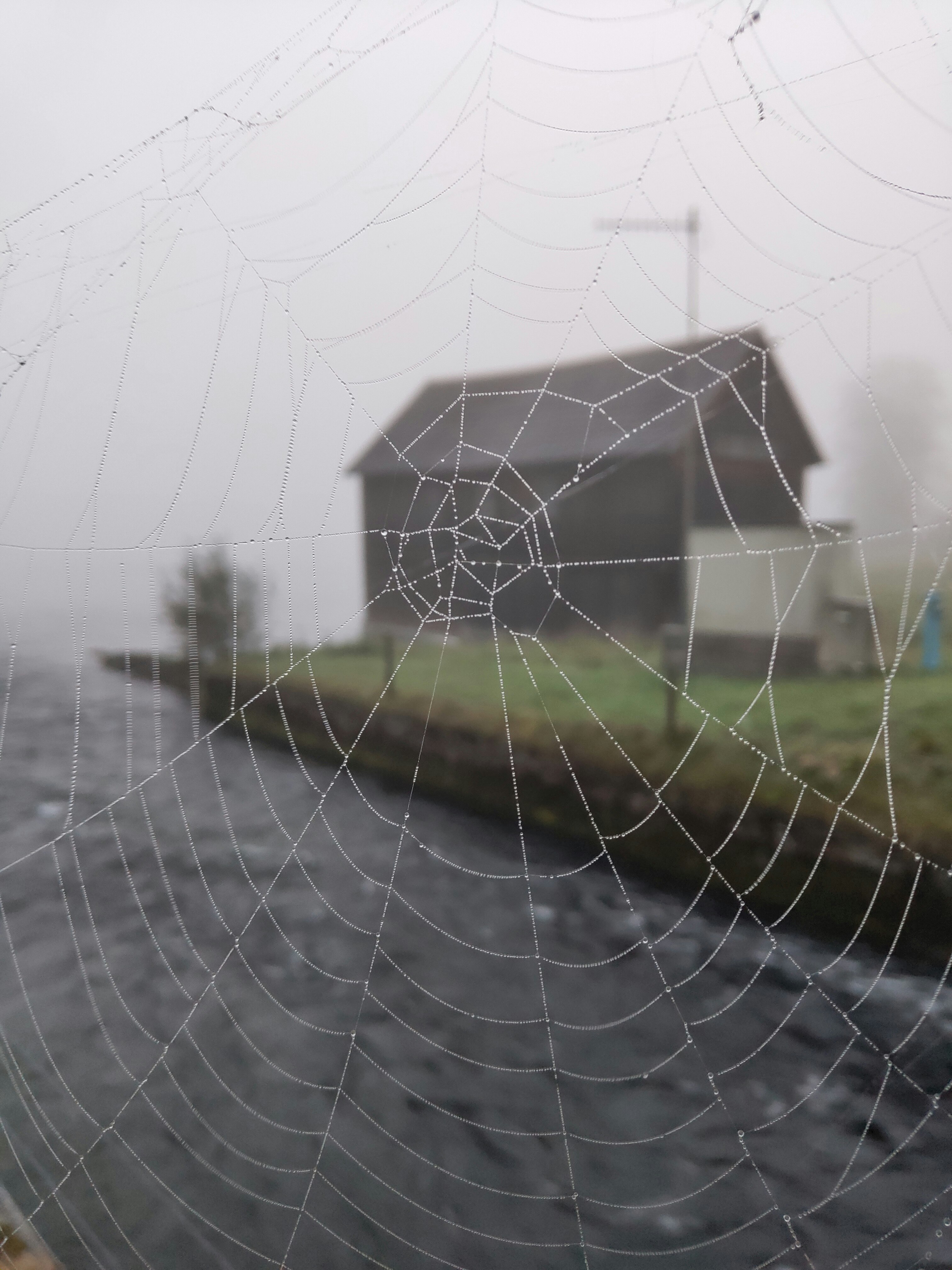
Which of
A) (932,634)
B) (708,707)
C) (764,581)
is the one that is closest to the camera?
(932,634)

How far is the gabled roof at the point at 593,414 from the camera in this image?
423cm

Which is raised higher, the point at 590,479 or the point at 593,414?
the point at 593,414

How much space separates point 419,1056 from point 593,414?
368 centimetres

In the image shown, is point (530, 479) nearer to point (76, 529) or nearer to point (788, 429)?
point (788, 429)

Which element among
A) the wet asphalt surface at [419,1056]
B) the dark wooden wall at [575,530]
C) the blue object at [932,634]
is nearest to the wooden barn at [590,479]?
the dark wooden wall at [575,530]

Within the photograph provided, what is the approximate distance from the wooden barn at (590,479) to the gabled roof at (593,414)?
0.01 metres

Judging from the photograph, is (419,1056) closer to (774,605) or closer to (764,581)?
(774,605)

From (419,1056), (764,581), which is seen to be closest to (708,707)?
(764,581)

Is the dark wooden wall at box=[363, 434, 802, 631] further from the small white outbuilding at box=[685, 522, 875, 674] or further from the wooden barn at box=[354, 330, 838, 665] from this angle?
the small white outbuilding at box=[685, 522, 875, 674]

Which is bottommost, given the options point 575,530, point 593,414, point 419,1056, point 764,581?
point 419,1056

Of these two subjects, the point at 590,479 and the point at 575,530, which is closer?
the point at 590,479

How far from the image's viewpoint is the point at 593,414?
16.4 feet

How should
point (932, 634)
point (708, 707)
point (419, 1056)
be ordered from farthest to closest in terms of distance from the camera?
point (708, 707) < point (932, 634) < point (419, 1056)

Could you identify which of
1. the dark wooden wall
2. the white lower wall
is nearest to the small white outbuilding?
the white lower wall
